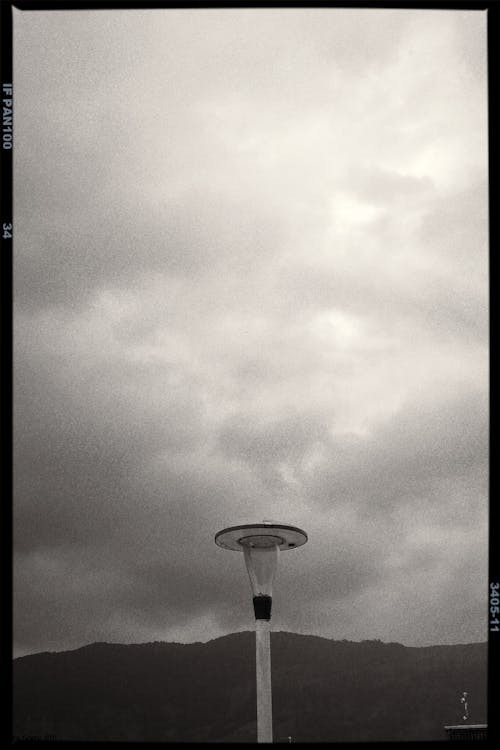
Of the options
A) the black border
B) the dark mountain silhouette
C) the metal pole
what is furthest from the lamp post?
the dark mountain silhouette

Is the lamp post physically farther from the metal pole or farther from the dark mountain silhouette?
the dark mountain silhouette

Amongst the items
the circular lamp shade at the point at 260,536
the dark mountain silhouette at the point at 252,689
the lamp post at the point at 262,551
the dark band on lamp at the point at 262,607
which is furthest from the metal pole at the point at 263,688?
the dark mountain silhouette at the point at 252,689

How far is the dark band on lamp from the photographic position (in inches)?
840

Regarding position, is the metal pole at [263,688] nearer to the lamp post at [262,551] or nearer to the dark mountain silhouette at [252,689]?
the lamp post at [262,551]

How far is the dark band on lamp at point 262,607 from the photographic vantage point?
2133 cm

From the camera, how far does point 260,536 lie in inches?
856

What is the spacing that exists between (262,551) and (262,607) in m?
1.30
